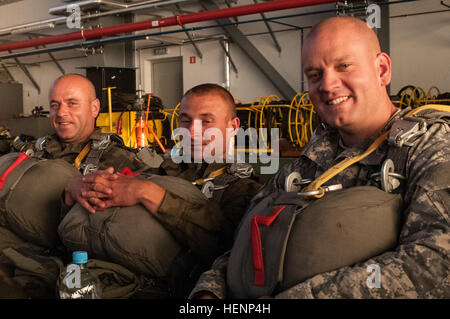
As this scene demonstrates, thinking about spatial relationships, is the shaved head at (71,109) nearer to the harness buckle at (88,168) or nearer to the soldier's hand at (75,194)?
the harness buckle at (88,168)

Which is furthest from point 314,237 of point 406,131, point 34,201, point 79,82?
point 79,82

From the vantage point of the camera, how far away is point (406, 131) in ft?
3.71

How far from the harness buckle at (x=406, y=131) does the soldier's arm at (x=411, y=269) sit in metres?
0.15

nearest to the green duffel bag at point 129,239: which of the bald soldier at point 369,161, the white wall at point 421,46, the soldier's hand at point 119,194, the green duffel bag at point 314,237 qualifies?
the soldier's hand at point 119,194

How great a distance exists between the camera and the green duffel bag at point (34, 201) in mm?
1717

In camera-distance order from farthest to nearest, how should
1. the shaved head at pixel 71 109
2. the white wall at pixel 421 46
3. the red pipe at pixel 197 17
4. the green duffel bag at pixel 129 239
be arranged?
the white wall at pixel 421 46, the red pipe at pixel 197 17, the shaved head at pixel 71 109, the green duffel bag at pixel 129 239

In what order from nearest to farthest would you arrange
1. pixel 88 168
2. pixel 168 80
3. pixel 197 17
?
pixel 88 168 → pixel 197 17 → pixel 168 80

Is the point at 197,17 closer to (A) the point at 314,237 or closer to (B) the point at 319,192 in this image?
(B) the point at 319,192

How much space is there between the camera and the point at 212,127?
1969 millimetres

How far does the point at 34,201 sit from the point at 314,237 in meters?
1.17

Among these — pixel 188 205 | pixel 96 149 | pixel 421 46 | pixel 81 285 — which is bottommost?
pixel 81 285
